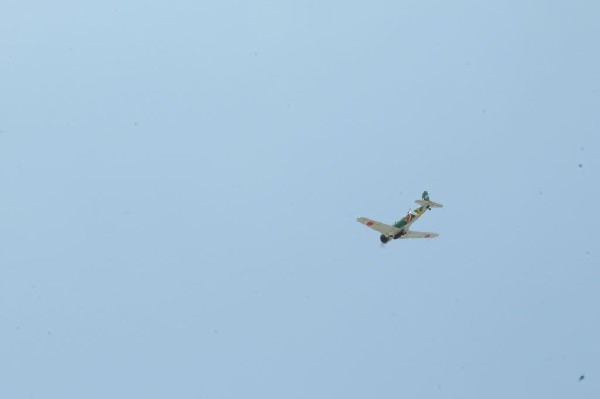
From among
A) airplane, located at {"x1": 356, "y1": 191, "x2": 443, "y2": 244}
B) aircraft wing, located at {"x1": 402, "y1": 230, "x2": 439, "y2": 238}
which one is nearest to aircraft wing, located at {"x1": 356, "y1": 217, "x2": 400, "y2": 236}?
airplane, located at {"x1": 356, "y1": 191, "x2": 443, "y2": 244}

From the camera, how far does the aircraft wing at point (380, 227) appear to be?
16288 centimetres

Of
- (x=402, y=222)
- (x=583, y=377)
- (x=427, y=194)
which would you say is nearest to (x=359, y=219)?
(x=402, y=222)

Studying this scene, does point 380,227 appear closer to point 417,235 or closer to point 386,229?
point 386,229

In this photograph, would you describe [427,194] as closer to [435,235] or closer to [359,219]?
[435,235]

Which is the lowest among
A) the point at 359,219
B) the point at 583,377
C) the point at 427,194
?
the point at 583,377

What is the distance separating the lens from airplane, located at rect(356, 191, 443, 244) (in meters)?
164

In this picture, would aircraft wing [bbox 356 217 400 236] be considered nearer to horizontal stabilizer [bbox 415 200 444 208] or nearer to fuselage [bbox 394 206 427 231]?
fuselage [bbox 394 206 427 231]

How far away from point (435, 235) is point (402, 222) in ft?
32.0

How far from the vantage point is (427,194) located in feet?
586

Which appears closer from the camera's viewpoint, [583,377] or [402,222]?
[583,377]

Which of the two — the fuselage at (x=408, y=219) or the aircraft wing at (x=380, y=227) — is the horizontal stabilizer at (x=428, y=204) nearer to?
the fuselage at (x=408, y=219)

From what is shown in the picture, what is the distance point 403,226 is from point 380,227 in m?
5.61

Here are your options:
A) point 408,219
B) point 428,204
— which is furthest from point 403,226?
point 428,204

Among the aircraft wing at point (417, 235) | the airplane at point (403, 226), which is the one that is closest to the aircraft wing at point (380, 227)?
the airplane at point (403, 226)
